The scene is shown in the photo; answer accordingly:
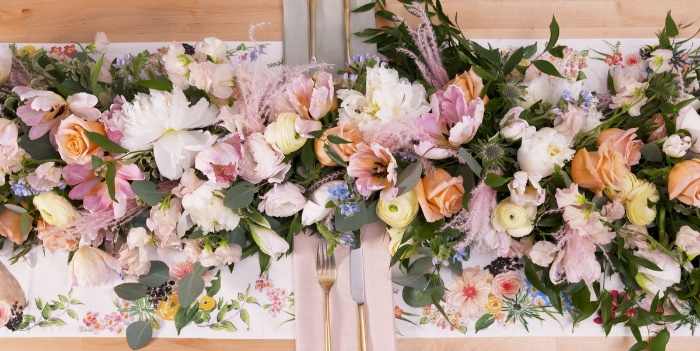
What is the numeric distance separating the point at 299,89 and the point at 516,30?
494 millimetres

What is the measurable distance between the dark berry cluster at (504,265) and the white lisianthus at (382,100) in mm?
325

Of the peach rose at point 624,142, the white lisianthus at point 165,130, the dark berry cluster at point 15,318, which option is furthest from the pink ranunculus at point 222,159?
the peach rose at point 624,142

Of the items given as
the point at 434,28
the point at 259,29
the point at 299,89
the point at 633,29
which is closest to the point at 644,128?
the point at 633,29

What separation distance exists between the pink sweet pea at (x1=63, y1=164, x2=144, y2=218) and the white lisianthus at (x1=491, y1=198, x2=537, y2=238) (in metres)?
0.55

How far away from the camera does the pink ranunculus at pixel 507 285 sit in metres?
0.98

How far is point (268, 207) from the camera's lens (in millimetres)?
874

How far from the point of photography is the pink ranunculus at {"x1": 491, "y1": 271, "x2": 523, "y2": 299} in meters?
0.98

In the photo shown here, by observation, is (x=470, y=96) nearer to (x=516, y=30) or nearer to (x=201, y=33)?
(x=516, y=30)

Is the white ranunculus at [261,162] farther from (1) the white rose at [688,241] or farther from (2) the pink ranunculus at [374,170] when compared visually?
(1) the white rose at [688,241]

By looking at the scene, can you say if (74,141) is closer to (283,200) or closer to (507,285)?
(283,200)

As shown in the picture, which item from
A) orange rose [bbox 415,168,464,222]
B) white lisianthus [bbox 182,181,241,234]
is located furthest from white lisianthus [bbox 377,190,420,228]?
white lisianthus [bbox 182,181,241,234]

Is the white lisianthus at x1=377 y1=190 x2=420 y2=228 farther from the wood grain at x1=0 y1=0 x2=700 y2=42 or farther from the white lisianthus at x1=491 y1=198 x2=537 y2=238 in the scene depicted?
the wood grain at x1=0 y1=0 x2=700 y2=42

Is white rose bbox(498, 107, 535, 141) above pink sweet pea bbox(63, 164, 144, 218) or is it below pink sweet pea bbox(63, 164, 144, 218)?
above

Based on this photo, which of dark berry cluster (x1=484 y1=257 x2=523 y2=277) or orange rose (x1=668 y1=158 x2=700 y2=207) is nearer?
orange rose (x1=668 y1=158 x2=700 y2=207)
